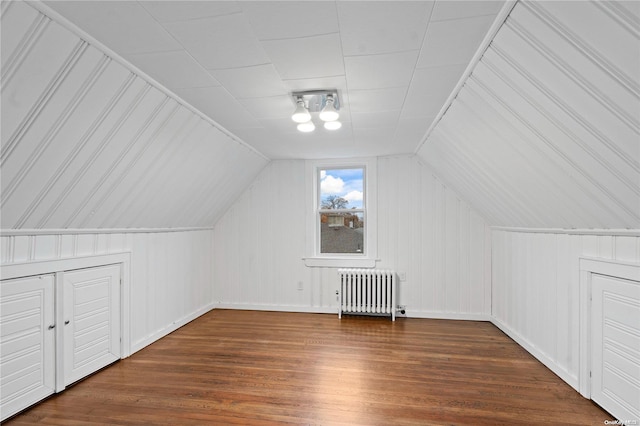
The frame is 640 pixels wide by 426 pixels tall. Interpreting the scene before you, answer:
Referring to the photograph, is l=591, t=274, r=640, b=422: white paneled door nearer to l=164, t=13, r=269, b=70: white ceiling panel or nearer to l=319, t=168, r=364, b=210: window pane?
l=164, t=13, r=269, b=70: white ceiling panel

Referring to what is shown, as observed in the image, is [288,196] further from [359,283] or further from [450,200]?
[450,200]

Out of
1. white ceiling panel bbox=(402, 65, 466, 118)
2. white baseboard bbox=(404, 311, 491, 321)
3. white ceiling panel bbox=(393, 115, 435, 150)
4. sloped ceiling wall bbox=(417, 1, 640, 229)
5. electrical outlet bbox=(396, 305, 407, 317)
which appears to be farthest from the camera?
electrical outlet bbox=(396, 305, 407, 317)

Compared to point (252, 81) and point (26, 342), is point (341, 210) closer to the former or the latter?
point (252, 81)

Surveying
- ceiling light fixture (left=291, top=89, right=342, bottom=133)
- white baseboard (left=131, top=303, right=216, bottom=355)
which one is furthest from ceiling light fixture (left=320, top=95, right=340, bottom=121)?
white baseboard (left=131, top=303, right=216, bottom=355)

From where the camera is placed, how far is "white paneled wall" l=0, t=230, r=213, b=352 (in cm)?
263

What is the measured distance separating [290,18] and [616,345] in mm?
3080

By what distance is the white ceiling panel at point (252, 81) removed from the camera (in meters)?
A: 2.28

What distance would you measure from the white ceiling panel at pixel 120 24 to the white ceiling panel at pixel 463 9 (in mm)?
1464

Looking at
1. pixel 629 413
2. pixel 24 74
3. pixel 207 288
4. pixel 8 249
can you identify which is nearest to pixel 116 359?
pixel 8 249

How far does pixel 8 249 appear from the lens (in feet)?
7.73

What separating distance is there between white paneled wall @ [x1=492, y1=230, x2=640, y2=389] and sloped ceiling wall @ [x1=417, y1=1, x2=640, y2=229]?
18cm

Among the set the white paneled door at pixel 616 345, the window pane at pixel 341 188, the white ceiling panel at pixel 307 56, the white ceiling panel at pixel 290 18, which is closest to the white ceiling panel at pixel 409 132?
the window pane at pixel 341 188

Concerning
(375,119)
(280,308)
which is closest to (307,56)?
(375,119)

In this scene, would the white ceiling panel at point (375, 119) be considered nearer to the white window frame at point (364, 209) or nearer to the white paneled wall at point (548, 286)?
the white window frame at point (364, 209)
